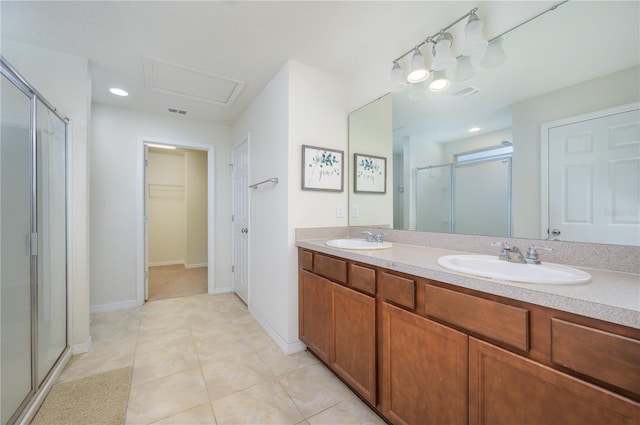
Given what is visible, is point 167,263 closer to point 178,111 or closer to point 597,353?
point 178,111

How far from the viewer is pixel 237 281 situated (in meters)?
3.41

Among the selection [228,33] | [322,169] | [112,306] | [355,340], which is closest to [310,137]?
[322,169]

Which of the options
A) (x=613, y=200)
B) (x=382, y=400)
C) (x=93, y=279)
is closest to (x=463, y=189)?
(x=613, y=200)

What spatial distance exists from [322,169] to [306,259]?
0.77 m

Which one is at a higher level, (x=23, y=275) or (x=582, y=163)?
(x=582, y=163)

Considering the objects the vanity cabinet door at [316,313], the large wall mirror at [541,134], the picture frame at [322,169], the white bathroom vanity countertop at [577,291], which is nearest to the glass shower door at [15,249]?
the vanity cabinet door at [316,313]

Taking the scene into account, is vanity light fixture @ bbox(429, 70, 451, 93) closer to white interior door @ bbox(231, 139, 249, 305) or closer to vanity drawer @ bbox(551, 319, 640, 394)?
vanity drawer @ bbox(551, 319, 640, 394)

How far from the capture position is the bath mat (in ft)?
4.46

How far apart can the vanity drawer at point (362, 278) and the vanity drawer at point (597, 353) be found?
2.35 feet

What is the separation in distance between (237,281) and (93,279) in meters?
1.55

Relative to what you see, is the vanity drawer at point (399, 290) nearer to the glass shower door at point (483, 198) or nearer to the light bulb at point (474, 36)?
the glass shower door at point (483, 198)

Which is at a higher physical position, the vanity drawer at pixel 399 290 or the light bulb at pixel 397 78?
the light bulb at pixel 397 78

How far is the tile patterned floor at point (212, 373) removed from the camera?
1.40 metres

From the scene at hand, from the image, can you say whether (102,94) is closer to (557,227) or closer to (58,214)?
(58,214)
